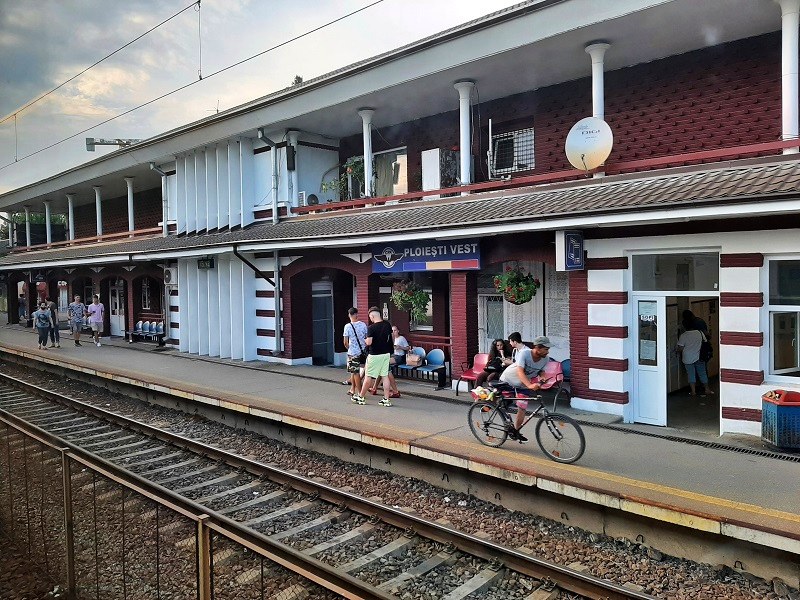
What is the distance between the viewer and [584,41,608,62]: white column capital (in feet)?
34.1

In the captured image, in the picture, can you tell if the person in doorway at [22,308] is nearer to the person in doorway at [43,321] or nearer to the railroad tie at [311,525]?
the person in doorway at [43,321]

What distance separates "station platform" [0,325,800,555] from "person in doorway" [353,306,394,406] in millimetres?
421

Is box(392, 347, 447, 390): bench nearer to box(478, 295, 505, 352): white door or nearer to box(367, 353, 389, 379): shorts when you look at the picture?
box(478, 295, 505, 352): white door

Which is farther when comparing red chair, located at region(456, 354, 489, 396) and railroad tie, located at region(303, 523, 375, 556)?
red chair, located at region(456, 354, 489, 396)

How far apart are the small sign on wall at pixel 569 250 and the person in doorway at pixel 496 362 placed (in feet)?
6.12

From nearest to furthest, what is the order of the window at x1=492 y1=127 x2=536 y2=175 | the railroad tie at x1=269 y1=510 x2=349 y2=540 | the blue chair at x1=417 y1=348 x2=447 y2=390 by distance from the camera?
the railroad tie at x1=269 y1=510 x2=349 y2=540
the blue chair at x1=417 y1=348 x2=447 y2=390
the window at x1=492 y1=127 x2=536 y2=175

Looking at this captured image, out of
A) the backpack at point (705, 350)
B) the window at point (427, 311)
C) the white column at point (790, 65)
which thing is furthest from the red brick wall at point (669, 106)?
the backpack at point (705, 350)

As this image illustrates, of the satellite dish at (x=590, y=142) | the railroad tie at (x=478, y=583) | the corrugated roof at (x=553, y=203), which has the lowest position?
the railroad tie at (x=478, y=583)

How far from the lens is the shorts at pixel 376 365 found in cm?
1116

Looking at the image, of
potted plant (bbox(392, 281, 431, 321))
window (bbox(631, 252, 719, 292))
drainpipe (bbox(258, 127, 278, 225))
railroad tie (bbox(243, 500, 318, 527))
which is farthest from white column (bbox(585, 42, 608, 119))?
drainpipe (bbox(258, 127, 278, 225))

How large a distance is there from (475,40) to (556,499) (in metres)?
8.33

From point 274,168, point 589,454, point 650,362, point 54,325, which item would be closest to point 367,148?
point 274,168

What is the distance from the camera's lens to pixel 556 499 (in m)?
7.09

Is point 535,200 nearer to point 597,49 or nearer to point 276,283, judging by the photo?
point 597,49
